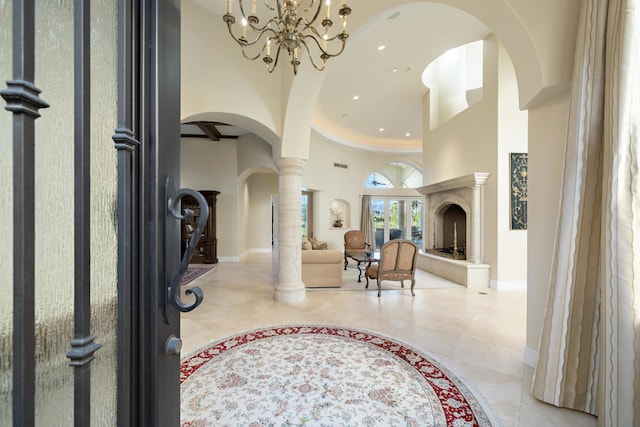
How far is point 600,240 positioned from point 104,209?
251 centimetres

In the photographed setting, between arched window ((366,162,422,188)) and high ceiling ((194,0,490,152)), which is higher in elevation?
high ceiling ((194,0,490,152))

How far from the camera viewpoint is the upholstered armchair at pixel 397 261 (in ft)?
15.2

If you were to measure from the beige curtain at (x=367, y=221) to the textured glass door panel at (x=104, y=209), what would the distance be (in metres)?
9.71

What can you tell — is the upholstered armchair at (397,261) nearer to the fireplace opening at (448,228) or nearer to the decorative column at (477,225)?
the decorative column at (477,225)

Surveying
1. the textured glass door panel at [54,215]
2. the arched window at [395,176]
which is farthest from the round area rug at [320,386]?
the arched window at [395,176]

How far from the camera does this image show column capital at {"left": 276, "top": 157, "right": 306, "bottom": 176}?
427cm

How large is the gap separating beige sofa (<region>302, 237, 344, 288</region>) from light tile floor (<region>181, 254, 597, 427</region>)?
0.90ft

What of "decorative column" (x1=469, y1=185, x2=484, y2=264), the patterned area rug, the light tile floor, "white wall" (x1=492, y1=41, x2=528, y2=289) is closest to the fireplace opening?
"decorative column" (x1=469, y1=185, x2=484, y2=264)

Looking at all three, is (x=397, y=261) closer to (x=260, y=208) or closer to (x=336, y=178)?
(x=336, y=178)

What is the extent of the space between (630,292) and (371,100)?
267 inches

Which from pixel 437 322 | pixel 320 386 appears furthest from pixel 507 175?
pixel 320 386

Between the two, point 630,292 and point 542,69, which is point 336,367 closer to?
point 630,292

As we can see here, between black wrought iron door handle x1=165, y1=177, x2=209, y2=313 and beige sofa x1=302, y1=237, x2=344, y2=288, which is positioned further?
beige sofa x1=302, y1=237, x2=344, y2=288

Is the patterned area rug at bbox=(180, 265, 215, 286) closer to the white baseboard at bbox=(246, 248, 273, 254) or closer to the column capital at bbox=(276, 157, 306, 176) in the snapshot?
the column capital at bbox=(276, 157, 306, 176)
